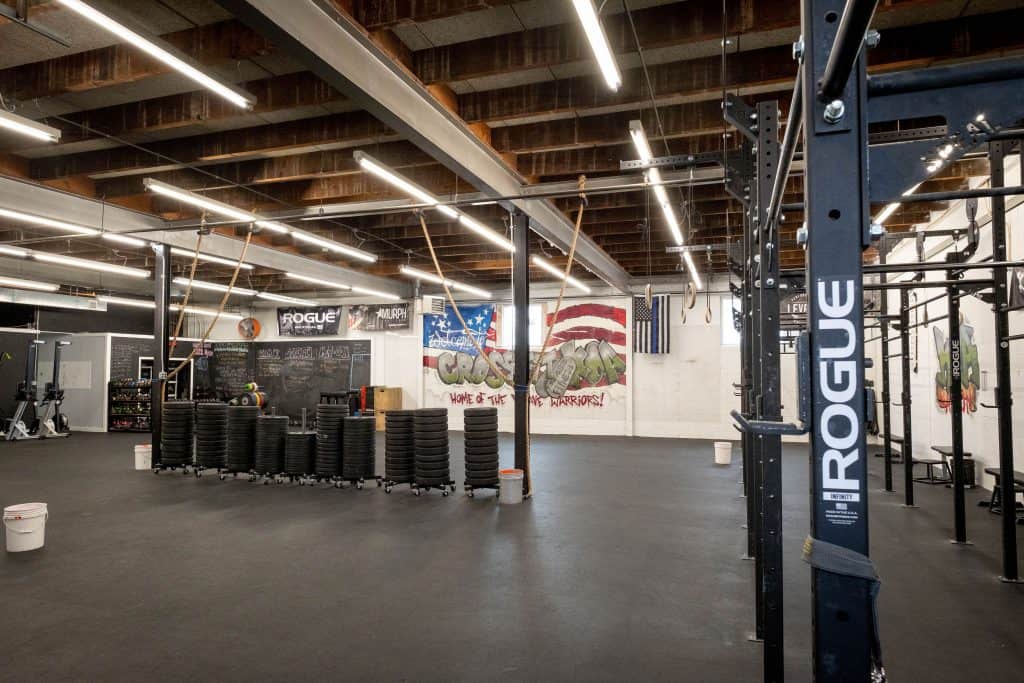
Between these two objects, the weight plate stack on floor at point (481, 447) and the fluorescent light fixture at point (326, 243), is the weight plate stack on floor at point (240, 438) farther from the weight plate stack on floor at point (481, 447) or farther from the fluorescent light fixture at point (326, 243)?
the weight plate stack on floor at point (481, 447)

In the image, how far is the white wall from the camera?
5945 millimetres

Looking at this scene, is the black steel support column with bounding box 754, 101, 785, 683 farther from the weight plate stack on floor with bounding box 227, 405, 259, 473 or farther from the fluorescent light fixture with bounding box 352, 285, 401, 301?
the fluorescent light fixture with bounding box 352, 285, 401, 301

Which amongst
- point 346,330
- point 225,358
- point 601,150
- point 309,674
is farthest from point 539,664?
point 225,358

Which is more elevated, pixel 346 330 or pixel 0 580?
pixel 346 330

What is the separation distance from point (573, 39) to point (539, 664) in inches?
163

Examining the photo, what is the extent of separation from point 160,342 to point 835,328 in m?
9.73

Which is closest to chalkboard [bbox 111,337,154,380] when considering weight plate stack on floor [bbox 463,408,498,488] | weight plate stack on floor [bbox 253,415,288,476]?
weight plate stack on floor [bbox 253,415,288,476]

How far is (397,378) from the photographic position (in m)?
15.5

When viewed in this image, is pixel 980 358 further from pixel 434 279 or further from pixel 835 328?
pixel 434 279

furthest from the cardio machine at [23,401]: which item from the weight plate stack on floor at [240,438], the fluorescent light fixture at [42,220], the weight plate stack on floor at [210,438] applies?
the weight plate stack on floor at [240,438]

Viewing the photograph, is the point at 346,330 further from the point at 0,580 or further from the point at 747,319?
the point at 747,319

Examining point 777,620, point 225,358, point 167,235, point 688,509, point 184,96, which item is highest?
point 184,96

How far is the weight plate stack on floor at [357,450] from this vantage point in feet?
24.6

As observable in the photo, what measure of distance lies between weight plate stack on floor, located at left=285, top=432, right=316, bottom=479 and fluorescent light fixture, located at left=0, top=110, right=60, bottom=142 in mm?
4353
